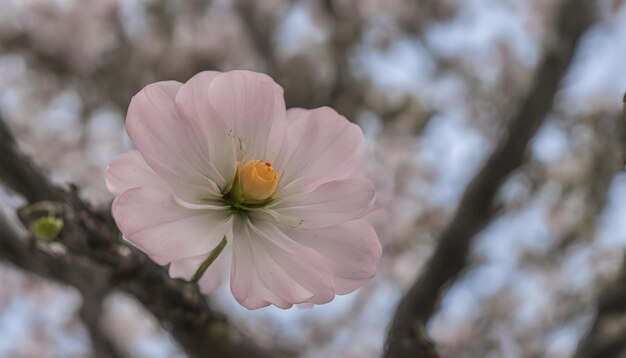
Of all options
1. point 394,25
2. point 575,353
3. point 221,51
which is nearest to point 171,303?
point 575,353

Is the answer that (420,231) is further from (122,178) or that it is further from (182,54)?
(122,178)

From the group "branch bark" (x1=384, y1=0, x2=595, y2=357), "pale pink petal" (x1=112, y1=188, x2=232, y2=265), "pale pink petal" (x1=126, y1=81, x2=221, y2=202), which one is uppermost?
"branch bark" (x1=384, y1=0, x2=595, y2=357)

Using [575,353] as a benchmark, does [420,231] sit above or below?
above

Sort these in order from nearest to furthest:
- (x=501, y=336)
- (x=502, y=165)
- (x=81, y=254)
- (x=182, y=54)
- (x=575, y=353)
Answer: (x=81, y=254) → (x=575, y=353) → (x=502, y=165) → (x=182, y=54) → (x=501, y=336)

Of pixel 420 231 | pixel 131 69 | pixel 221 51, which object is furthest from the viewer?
pixel 420 231

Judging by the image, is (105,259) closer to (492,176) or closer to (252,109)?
(252,109)

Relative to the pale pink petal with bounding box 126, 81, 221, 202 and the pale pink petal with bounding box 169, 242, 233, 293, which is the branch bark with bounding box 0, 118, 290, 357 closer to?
the pale pink petal with bounding box 169, 242, 233, 293

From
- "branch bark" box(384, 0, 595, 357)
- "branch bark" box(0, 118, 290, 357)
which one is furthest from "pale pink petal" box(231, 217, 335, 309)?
"branch bark" box(384, 0, 595, 357)

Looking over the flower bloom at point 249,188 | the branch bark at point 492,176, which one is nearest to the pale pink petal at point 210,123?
the flower bloom at point 249,188
